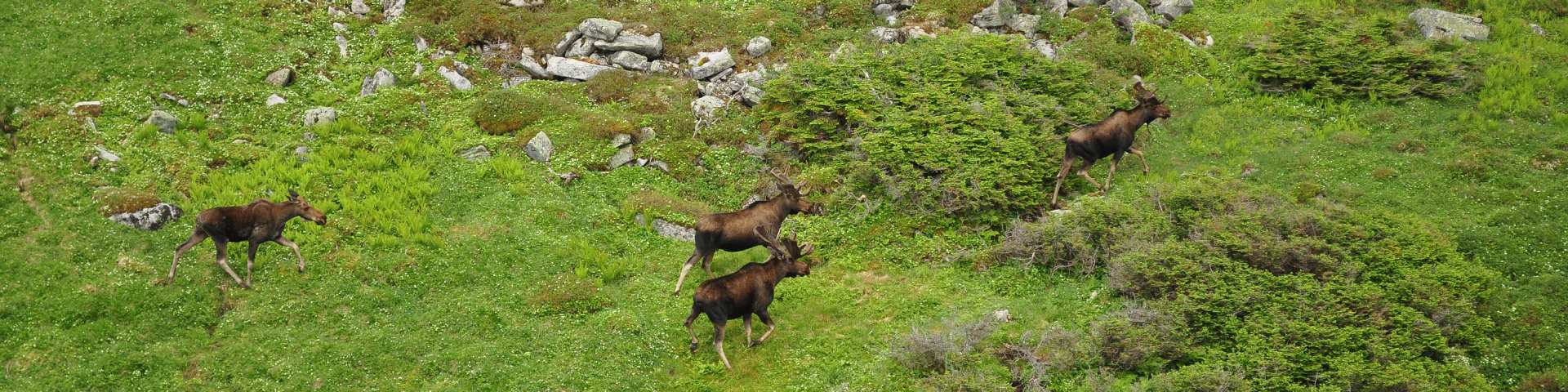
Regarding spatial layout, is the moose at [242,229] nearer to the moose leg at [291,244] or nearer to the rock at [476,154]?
the moose leg at [291,244]

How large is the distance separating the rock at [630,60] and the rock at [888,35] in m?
5.86

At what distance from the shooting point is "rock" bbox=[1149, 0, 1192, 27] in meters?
26.4

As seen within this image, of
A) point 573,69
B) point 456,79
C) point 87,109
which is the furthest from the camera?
point 573,69

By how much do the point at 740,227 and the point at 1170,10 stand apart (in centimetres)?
1606

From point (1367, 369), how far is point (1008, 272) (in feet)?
17.2

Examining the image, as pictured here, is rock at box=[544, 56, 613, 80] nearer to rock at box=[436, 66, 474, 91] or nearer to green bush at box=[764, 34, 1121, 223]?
rock at box=[436, 66, 474, 91]

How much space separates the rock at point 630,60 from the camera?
24.4 meters

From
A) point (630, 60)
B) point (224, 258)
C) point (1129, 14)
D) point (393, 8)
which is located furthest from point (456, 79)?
point (1129, 14)

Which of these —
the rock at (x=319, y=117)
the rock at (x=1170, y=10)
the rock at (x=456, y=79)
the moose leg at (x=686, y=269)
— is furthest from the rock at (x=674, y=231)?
the rock at (x=1170, y=10)

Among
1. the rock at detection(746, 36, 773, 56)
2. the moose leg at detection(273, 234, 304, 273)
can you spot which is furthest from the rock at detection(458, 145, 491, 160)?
the rock at detection(746, 36, 773, 56)

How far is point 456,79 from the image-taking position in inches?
909

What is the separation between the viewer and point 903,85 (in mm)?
21172

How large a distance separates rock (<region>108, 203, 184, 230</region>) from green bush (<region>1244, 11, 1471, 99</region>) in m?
21.8

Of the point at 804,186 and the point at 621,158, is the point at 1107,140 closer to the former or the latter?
the point at 804,186
